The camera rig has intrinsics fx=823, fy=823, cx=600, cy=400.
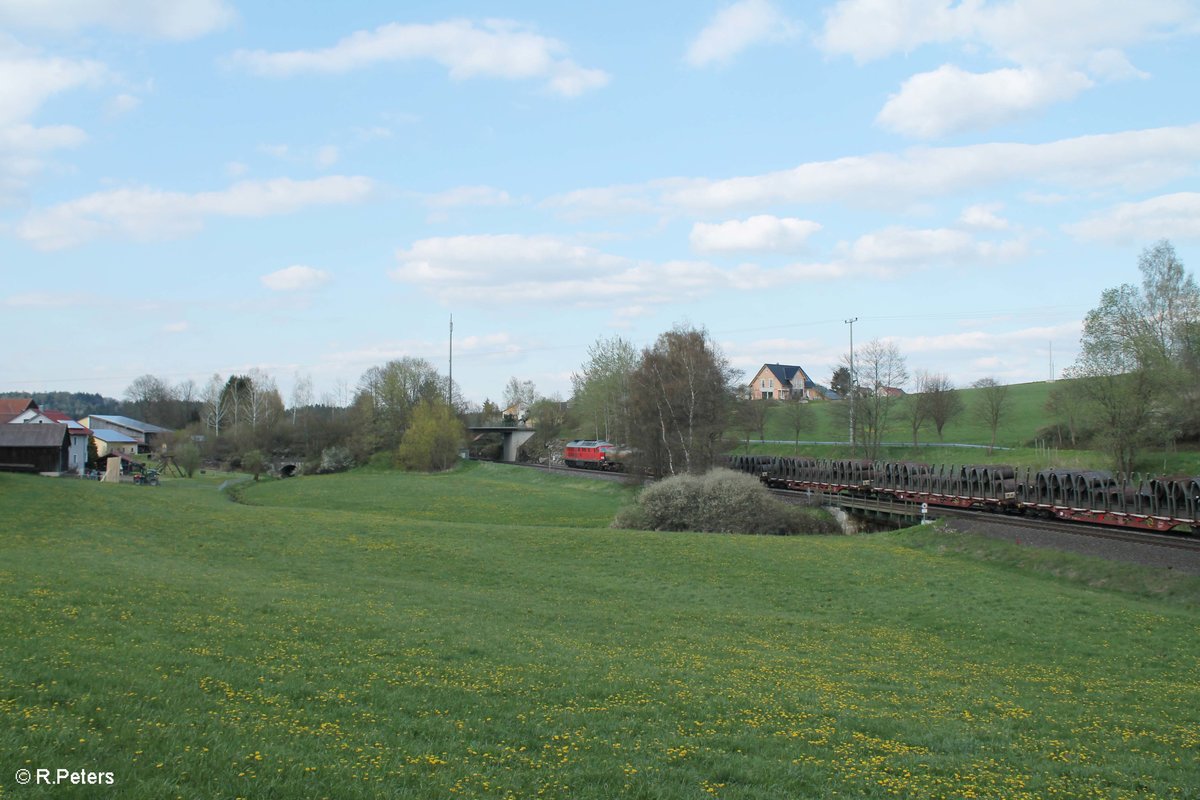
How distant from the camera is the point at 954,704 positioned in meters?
11.6

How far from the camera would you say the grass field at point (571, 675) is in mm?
7203

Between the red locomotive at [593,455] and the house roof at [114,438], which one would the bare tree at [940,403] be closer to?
the red locomotive at [593,455]

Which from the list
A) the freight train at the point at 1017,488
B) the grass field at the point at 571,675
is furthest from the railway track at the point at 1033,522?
the grass field at the point at 571,675

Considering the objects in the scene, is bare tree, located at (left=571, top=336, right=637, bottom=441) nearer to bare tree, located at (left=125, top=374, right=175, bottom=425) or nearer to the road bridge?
the road bridge

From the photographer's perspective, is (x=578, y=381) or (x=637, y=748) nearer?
(x=637, y=748)

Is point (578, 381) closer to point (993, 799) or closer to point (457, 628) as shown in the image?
point (457, 628)

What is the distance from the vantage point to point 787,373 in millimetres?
155000

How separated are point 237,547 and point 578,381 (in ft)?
280

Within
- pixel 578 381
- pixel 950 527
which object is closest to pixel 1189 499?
pixel 950 527

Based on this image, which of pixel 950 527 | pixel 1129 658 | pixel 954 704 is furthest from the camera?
pixel 950 527

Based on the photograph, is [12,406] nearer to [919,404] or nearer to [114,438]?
[114,438]

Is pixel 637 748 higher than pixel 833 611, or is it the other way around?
pixel 637 748

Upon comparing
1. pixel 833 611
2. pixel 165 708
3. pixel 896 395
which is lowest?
pixel 833 611

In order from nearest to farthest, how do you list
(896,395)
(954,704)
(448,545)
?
1. (954,704)
2. (448,545)
3. (896,395)
